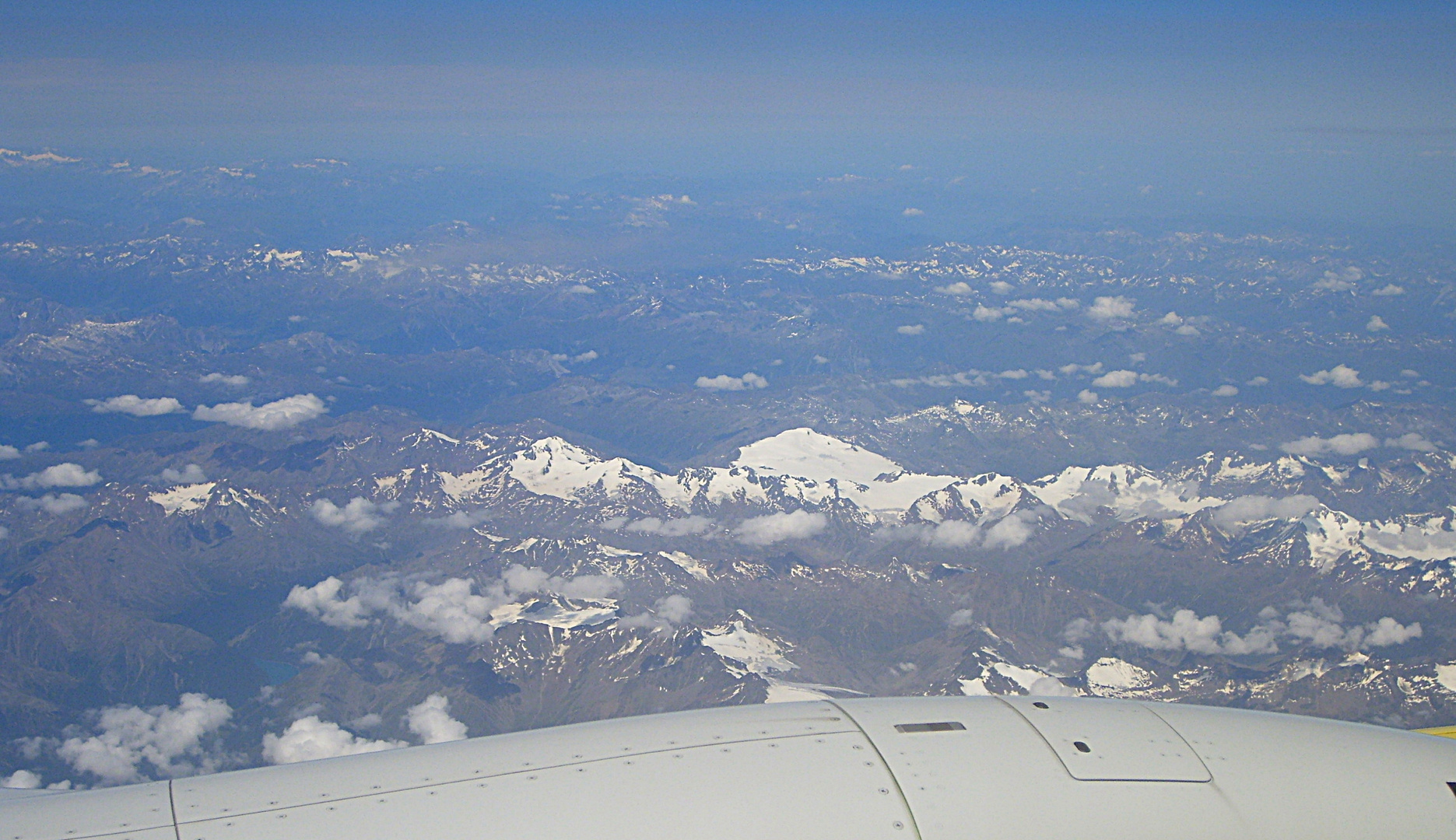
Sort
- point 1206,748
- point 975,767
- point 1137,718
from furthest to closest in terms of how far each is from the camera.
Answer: point 1137,718
point 1206,748
point 975,767

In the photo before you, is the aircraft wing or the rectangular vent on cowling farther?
the rectangular vent on cowling

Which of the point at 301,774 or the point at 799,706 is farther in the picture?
the point at 799,706

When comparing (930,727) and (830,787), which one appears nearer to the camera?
(830,787)

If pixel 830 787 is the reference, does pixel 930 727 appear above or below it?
below

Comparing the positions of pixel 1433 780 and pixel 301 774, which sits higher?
pixel 1433 780

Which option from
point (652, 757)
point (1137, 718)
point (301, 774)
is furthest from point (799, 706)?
point (301, 774)

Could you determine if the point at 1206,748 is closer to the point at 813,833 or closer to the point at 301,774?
the point at 813,833

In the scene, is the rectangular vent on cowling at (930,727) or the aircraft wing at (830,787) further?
the rectangular vent on cowling at (930,727)

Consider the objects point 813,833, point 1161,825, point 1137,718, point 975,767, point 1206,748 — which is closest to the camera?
point 813,833
